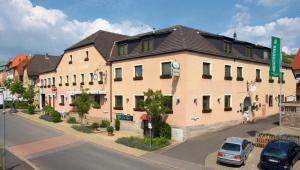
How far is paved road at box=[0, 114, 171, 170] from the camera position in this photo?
22.6 meters

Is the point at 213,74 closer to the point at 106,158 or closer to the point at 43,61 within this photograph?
the point at 106,158

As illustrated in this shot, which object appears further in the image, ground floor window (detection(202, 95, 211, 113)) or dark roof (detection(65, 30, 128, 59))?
dark roof (detection(65, 30, 128, 59))

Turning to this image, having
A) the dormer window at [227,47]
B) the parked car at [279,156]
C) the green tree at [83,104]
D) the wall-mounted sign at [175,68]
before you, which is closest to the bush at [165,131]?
the wall-mounted sign at [175,68]

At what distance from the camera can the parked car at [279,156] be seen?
20.2m

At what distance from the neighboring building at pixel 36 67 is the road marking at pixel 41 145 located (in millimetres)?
35152

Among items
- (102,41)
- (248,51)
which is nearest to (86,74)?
(102,41)

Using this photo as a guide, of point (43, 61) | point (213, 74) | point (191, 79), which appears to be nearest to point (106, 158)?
point (191, 79)

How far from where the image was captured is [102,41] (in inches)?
1737

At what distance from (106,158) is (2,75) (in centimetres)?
9401

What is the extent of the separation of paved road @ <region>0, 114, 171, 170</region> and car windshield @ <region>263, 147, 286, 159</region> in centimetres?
757

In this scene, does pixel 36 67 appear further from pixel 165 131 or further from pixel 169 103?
pixel 165 131

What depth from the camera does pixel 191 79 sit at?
30750 millimetres

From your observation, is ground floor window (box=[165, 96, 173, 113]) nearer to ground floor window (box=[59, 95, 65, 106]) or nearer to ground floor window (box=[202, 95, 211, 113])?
ground floor window (box=[202, 95, 211, 113])

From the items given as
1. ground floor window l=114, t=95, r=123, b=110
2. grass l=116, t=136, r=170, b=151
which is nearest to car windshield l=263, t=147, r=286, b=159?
grass l=116, t=136, r=170, b=151
